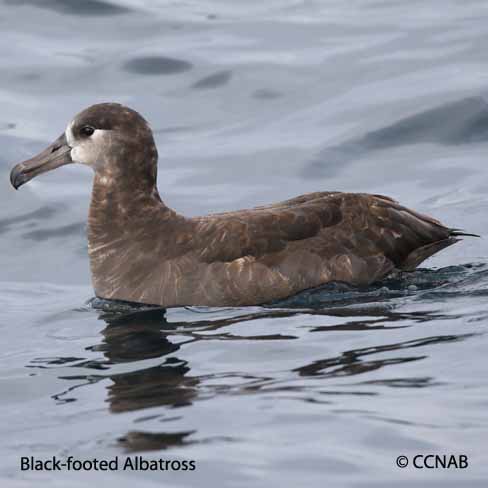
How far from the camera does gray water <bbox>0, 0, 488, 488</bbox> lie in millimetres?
8242

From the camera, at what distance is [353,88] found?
1947 centimetres

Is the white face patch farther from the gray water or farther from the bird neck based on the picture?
the gray water

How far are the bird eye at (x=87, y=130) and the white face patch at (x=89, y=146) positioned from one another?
0.03 m

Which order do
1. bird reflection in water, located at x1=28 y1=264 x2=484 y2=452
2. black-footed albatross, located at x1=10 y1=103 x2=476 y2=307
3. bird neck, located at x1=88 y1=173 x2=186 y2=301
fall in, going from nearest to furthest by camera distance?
1. bird reflection in water, located at x1=28 y1=264 x2=484 y2=452
2. black-footed albatross, located at x1=10 y1=103 x2=476 y2=307
3. bird neck, located at x1=88 y1=173 x2=186 y2=301

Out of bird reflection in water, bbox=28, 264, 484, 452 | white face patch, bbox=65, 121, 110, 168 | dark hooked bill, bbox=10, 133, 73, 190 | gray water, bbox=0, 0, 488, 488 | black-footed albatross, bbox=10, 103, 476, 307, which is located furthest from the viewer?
dark hooked bill, bbox=10, 133, 73, 190

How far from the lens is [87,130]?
478 inches

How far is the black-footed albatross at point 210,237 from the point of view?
11508 mm

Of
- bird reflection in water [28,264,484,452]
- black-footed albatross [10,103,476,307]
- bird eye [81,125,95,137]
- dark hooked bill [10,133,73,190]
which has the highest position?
bird eye [81,125,95,137]

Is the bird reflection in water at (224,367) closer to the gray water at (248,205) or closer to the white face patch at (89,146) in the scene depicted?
the gray water at (248,205)

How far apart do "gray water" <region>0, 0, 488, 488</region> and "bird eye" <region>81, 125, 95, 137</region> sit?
142 centimetres

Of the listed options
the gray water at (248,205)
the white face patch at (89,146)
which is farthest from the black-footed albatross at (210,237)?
the gray water at (248,205)

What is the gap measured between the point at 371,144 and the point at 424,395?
902 cm

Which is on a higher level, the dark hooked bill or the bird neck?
the dark hooked bill

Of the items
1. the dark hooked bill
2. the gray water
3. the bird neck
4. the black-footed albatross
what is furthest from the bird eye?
the gray water
